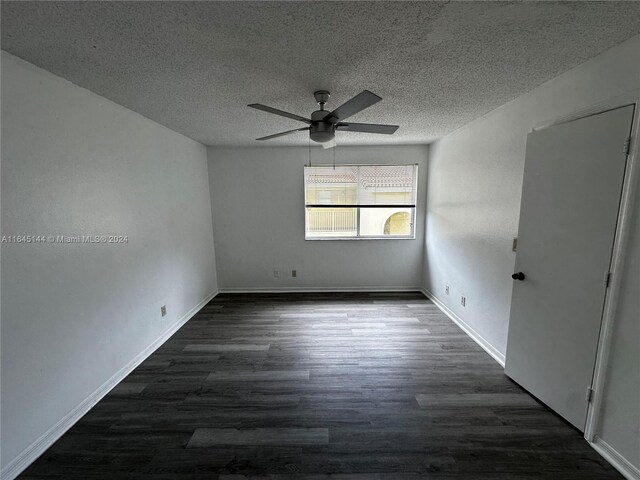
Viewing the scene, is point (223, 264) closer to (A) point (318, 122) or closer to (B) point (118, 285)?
(B) point (118, 285)

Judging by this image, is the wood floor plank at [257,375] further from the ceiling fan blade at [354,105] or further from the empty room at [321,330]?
the ceiling fan blade at [354,105]

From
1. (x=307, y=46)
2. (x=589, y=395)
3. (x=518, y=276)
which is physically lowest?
(x=589, y=395)

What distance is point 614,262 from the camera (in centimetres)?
143

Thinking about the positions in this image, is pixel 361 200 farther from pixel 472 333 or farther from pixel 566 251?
pixel 566 251

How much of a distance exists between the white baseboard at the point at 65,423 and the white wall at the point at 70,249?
2cm

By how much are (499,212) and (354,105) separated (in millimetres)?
1736

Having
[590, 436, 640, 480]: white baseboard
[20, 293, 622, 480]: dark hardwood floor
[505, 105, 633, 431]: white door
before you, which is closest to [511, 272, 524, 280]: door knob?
[505, 105, 633, 431]: white door

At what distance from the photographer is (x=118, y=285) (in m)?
2.18

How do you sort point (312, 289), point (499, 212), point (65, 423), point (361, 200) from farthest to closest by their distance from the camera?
point (312, 289) < point (361, 200) < point (499, 212) < point (65, 423)

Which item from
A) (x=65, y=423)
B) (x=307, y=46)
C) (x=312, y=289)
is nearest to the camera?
(x=307, y=46)

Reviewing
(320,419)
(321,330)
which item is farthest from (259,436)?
(321,330)

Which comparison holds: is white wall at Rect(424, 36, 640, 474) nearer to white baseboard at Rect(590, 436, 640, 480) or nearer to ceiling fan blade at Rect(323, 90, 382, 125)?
white baseboard at Rect(590, 436, 640, 480)

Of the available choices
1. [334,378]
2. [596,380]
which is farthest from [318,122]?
[596,380]

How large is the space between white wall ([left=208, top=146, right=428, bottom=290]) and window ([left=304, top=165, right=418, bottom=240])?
123 millimetres
